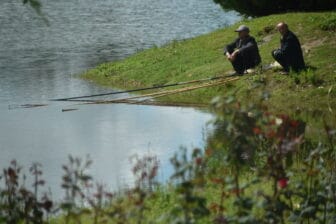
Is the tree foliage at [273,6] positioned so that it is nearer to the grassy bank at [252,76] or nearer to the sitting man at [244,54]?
the grassy bank at [252,76]

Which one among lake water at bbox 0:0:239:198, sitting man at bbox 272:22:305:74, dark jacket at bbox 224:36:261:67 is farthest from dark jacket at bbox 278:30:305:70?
lake water at bbox 0:0:239:198

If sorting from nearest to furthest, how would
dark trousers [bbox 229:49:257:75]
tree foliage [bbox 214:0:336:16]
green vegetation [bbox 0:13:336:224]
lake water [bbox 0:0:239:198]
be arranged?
green vegetation [bbox 0:13:336:224]
lake water [bbox 0:0:239:198]
dark trousers [bbox 229:49:257:75]
tree foliage [bbox 214:0:336:16]

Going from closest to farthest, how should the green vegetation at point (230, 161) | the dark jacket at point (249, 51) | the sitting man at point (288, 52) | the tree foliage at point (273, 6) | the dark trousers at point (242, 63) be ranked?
the green vegetation at point (230, 161) < the sitting man at point (288, 52) < the dark jacket at point (249, 51) < the dark trousers at point (242, 63) < the tree foliage at point (273, 6)

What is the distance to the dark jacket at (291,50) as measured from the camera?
18.4 m

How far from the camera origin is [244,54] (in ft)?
64.2

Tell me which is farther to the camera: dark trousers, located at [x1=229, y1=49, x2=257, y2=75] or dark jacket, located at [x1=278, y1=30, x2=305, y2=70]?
dark trousers, located at [x1=229, y1=49, x2=257, y2=75]

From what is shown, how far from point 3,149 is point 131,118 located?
357 cm

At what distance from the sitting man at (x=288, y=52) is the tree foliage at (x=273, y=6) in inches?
234

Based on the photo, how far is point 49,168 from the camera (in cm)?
1293

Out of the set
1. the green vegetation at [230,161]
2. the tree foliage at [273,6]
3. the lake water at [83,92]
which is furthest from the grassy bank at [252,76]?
the lake water at [83,92]

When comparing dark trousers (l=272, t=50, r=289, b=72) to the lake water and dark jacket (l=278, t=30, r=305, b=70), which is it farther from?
the lake water

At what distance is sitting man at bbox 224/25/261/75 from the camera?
1952 cm

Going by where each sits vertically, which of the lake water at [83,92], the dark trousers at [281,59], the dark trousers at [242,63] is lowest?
the lake water at [83,92]

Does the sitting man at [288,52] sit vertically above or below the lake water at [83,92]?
above
